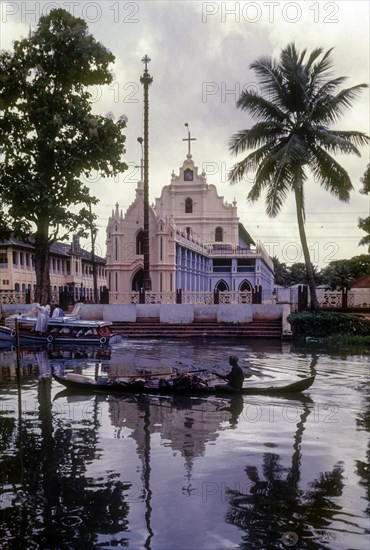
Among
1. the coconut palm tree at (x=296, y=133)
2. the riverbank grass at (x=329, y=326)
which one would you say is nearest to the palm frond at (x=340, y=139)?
the coconut palm tree at (x=296, y=133)

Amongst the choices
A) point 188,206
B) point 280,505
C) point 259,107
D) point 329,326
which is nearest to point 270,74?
point 259,107

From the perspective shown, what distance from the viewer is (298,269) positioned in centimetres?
8762

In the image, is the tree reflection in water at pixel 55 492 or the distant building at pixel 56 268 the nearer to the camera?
the tree reflection in water at pixel 55 492

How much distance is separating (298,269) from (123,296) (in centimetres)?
6150

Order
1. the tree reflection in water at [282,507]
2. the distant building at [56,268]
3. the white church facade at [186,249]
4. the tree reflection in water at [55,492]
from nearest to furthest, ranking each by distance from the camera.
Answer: the tree reflection in water at [282,507] → the tree reflection in water at [55,492] → the white church facade at [186,249] → the distant building at [56,268]

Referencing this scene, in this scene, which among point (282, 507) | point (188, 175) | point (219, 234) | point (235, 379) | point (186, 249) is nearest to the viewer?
point (282, 507)

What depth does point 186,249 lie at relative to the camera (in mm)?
43406

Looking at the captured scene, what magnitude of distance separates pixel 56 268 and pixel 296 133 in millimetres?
37506

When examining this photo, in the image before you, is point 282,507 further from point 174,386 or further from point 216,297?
point 216,297

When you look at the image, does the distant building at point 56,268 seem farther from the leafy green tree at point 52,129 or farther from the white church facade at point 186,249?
the leafy green tree at point 52,129

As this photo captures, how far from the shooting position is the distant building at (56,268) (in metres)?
47.0

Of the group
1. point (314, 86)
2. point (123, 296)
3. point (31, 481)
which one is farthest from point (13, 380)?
point (314, 86)

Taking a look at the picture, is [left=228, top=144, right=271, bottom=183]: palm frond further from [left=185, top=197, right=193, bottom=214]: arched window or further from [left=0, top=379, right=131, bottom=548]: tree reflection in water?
[left=185, top=197, right=193, bottom=214]: arched window

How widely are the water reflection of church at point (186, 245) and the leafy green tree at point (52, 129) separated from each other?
1486 cm
